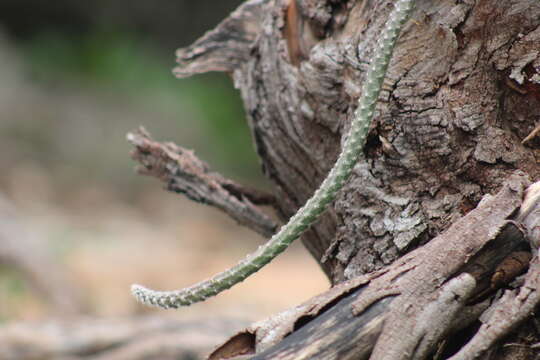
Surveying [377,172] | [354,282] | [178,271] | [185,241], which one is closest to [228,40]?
[377,172]

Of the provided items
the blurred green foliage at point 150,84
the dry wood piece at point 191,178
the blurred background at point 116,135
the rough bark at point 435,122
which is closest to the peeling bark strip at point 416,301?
the rough bark at point 435,122

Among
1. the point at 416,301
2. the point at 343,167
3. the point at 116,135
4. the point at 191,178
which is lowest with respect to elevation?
the point at 416,301

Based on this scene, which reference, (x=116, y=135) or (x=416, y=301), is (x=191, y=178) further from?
(x=116, y=135)

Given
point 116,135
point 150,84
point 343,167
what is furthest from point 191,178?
point 150,84

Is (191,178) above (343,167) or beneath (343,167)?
above

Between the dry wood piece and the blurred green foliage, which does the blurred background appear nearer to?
the blurred green foliage

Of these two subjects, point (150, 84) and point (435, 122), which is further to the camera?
point (150, 84)

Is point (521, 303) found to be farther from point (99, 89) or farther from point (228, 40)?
point (99, 89)
